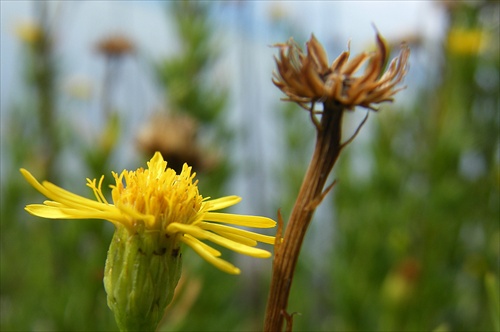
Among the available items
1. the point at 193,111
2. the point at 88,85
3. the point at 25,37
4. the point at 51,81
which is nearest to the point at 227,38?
the point at 193,111

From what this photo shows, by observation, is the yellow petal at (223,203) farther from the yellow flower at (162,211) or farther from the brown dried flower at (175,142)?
the brown dried flower at (175,142)

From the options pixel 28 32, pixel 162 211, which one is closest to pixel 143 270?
pixel 162 211

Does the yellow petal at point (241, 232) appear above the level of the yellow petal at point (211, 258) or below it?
below

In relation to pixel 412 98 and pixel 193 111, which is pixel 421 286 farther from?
pixel 412 98

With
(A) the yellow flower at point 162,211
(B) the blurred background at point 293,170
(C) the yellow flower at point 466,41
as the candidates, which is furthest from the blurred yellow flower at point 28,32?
(A) the yellow flower at point 162,211

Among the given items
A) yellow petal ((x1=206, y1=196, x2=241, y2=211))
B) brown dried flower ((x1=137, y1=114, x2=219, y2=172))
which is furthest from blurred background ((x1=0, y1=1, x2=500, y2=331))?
yellow petal ((x1=206, y1=196, x2=241, y2=211))

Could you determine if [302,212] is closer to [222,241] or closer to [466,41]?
[222,241]

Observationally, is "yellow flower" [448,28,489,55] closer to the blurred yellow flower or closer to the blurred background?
the blurred background
